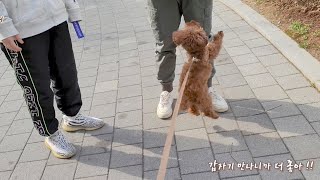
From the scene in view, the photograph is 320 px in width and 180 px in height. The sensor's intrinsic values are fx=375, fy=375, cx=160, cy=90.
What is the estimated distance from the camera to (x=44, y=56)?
3027 millimetres

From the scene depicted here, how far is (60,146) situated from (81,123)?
387 millimetres

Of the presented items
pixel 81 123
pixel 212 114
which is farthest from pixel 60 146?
pixel 212 114

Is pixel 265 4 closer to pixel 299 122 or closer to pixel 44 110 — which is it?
pixel 299 122

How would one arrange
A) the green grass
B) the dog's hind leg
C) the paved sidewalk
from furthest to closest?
the green grass < the dog's hind leg < the paved sidewalk

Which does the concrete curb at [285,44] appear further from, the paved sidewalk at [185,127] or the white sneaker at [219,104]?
the white sneaker at [219,104]

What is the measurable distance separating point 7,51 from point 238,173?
2014 millimetres

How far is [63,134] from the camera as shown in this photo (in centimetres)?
366

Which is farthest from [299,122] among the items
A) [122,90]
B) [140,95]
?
[122,90]

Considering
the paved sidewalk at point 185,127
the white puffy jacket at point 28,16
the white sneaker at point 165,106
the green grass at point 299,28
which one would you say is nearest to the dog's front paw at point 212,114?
the paved sidewalk at point 185,127

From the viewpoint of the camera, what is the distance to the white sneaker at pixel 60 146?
3348mm

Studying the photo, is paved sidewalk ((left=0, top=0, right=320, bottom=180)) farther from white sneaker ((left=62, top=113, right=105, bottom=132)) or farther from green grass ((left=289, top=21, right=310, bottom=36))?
green grass ((left=289, top=21, right=310, bottom=36))

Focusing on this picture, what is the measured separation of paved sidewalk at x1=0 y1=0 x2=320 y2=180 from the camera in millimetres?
3041

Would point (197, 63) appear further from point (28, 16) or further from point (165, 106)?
point (28, 16)

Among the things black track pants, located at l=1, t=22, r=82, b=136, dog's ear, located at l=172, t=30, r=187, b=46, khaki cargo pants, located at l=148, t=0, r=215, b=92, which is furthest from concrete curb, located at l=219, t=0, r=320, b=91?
black track pants, located at l=1, t=22, r=82, b=136
